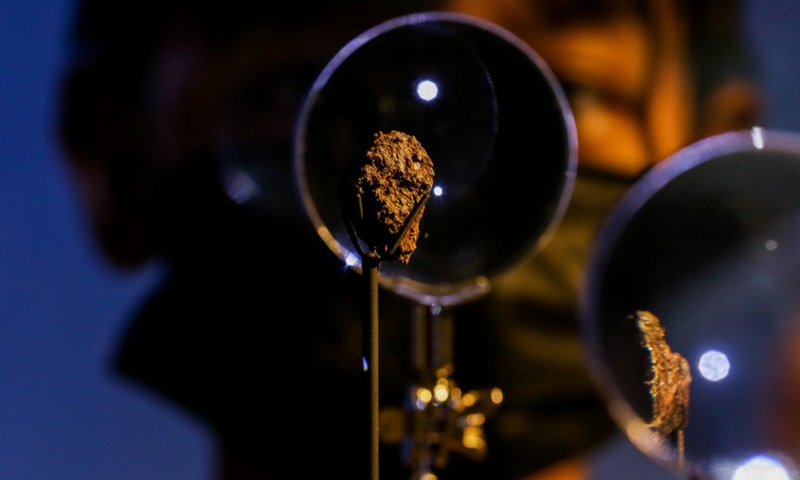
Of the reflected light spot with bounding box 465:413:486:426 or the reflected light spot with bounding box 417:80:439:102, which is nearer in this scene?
the reflected light spot with bounding box 417:80:439:102

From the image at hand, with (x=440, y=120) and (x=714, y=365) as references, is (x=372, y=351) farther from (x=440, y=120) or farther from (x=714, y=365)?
(x=714, y=365)

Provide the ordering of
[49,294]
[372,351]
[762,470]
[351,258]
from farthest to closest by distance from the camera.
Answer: [49,294], [762,470], [351,258], [372,351]

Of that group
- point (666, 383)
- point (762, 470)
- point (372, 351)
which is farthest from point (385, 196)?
point (762, 470)

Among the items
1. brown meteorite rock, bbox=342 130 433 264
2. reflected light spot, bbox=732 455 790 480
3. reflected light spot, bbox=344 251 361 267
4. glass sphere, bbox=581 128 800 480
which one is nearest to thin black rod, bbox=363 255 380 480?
brown meteorite rock, bbox=342 130 433 264

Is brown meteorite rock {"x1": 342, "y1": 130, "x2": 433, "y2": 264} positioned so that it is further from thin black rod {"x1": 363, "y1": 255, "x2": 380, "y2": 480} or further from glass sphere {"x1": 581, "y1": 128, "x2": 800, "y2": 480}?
glass sphere {"x1": 581, "y1": 128, "x2": 800, "y2": 480}

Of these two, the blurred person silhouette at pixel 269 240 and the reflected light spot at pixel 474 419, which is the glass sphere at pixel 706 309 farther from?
the blurred person silhouette at pixel 269 240

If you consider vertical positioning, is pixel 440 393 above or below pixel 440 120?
below

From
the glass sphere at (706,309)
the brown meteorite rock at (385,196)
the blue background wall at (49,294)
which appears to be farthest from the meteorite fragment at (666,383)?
the blue background wall at (49,294)
